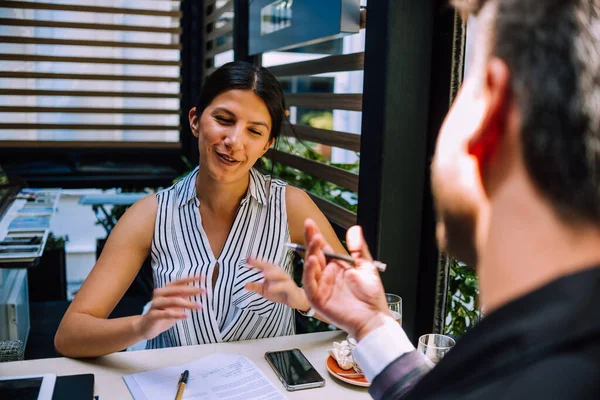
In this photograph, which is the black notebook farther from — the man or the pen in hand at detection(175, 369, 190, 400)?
the man

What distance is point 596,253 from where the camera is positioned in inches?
19.5

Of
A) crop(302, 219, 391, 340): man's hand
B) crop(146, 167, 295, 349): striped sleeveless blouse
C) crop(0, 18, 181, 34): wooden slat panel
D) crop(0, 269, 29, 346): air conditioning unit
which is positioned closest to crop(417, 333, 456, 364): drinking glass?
crop(302, 219, 391, 340): man's hand

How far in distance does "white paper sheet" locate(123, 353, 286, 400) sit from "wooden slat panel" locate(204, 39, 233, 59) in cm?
275

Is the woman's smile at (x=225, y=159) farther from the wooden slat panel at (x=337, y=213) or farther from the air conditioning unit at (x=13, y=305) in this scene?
the air conditioning unit at (x=13, y=305)

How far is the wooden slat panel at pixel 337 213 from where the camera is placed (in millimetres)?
2229

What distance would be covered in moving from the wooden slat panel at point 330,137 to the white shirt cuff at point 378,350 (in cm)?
123

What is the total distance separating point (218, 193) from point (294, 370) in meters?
0.66

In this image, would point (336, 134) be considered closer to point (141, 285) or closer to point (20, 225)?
point (20, 225)

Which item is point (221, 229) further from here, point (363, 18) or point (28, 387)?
point (363, 18)

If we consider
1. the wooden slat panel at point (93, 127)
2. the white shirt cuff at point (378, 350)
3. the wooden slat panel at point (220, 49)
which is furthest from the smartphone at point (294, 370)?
the wooden slat panel at point (93, 127)

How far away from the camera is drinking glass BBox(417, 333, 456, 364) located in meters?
1.28

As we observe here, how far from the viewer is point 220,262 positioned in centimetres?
177

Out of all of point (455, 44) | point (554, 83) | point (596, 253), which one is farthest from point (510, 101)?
point (455, 44)

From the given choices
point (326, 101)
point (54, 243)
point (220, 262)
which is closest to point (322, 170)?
point (326, 101)
